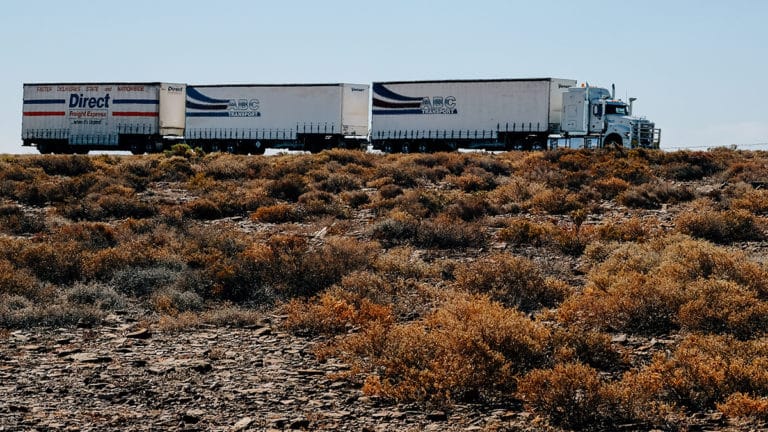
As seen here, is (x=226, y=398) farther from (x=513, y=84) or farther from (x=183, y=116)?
(x=183, y=116)

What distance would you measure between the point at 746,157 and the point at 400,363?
26.2 metres

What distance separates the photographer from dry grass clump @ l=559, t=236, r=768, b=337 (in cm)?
1178

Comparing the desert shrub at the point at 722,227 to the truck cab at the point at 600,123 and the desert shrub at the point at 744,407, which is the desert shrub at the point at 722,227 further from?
the truck cab at the point at 600,123

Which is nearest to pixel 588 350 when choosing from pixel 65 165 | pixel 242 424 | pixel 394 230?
pixel 242 424

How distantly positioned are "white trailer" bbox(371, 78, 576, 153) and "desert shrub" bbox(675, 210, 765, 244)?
23.5 meters

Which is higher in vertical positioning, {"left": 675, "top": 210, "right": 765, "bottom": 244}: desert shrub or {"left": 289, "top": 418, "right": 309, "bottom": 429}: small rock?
{"left": 675, "top": 210, "right": 765, "bottom": 244}: desert shrub

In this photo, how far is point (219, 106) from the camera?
4881cm

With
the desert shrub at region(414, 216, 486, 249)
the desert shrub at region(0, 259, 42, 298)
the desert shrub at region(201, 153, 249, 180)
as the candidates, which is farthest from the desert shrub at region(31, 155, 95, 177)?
the desert shrub at region(0, 259, 42, 298)

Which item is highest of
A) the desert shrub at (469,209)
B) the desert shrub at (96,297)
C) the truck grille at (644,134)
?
the truck grille at (644,134)

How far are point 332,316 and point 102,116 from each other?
4147 centimetres

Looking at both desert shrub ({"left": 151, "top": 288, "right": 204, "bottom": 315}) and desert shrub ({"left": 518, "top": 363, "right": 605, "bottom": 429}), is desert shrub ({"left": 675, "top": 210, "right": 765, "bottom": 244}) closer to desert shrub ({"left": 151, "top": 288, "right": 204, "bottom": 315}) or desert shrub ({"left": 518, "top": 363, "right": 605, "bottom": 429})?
desert shrub ({"left": 518, "top": 363, "right": 605, "bottom": 429})

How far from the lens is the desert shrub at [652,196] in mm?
23406

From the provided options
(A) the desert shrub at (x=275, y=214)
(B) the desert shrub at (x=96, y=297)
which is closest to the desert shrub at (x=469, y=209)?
(A) the desert shrub at (x=275, y=214)

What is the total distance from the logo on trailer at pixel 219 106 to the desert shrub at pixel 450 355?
38.1 metres
